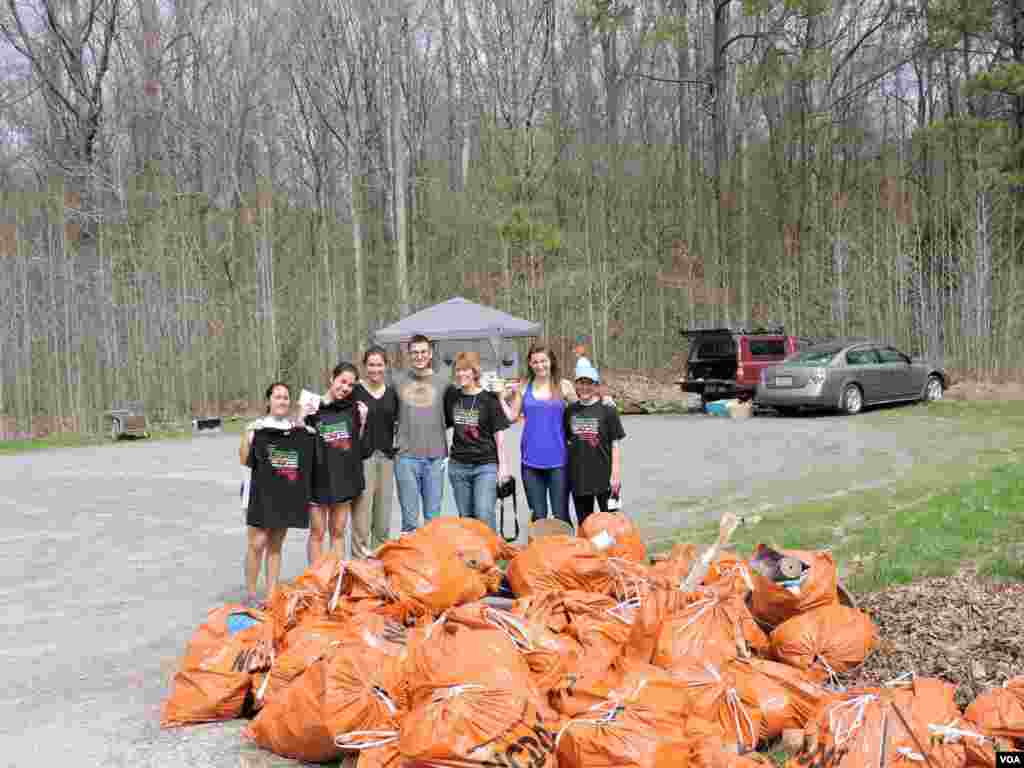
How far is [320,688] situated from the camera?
408cm

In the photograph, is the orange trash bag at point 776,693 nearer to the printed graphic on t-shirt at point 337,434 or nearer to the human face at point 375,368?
the printed graphic on t-shirt at point 337,434

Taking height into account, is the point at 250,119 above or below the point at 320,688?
above

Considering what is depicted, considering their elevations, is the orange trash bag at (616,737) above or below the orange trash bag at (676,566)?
below

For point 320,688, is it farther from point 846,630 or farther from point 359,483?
point 359,483

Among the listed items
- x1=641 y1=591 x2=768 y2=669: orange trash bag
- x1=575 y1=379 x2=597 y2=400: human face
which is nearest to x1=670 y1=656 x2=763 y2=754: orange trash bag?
x1=641 y1=591 x2=768 y2=669: orange trash bag

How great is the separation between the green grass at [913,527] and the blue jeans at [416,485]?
2.32 m

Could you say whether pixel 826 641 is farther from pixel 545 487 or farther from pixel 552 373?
pixel 552 373

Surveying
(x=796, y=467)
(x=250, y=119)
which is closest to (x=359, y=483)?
(x=796, y=467)

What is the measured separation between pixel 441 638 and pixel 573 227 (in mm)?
28419

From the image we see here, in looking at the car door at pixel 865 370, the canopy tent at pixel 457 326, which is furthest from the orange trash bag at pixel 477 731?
the canopy tent at pixel 457 326

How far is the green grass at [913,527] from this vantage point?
6312 millimetres

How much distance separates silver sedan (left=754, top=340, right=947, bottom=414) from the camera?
19391 millimetres

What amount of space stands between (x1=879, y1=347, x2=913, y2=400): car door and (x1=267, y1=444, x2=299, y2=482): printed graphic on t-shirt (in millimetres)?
16269

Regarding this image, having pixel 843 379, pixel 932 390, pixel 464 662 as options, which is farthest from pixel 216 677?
pixel 932 390
